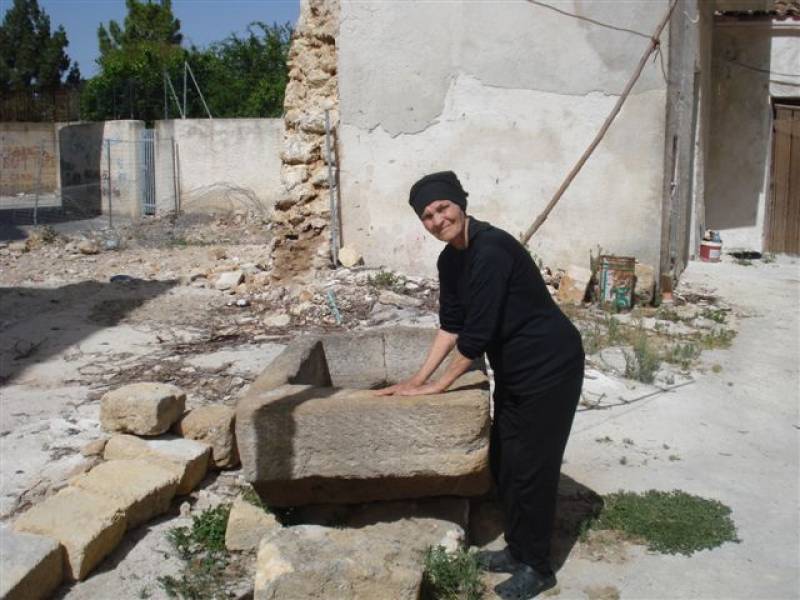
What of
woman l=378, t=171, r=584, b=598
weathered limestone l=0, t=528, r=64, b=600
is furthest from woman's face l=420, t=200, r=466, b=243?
weathered limestone l=0, t=528, r=64, b=600

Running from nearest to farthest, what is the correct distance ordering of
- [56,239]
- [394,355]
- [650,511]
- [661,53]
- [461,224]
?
[461,224], [650,511], [394,355], [661,53], [56,239]

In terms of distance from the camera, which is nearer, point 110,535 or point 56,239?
point 110,535

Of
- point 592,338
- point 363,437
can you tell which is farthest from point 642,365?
point 363,437

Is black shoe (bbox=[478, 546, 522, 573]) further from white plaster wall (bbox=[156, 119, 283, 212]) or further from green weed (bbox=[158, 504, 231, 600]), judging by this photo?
white plaster wall (bbox=[156, 119, 283, 212])

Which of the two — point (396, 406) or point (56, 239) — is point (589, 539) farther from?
point (56, 239)

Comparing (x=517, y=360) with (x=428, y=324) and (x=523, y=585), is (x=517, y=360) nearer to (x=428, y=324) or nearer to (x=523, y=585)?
(x=523, y=585)

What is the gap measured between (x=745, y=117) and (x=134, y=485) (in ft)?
38.2

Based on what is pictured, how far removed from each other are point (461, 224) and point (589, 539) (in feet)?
5.38

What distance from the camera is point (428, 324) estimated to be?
24.6 feet

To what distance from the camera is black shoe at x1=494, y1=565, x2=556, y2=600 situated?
342 centimetres

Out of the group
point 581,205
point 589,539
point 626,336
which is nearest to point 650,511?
point 589,539

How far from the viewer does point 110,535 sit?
3809mm

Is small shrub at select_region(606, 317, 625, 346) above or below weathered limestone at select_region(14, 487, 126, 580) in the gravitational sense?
above

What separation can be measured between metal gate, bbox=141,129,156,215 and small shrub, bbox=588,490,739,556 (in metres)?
17.1
